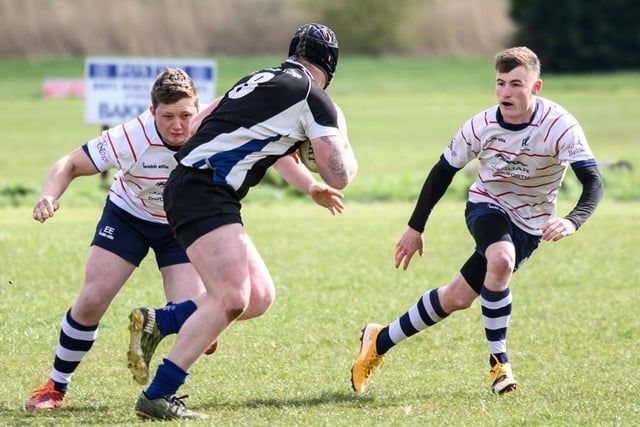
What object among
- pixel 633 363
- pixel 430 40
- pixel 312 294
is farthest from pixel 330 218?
pixel 430 40

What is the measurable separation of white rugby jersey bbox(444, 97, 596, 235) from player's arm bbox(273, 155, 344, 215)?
1.06m

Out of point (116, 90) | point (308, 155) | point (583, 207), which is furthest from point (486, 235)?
point (116, 90)

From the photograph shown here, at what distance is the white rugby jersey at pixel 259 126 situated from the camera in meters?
5.44

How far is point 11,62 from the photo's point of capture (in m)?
54.2

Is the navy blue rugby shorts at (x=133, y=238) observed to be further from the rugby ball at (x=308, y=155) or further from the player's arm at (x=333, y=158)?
the player's arm at (x=333, y=158)

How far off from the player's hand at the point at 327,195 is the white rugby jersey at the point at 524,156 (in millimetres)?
1199

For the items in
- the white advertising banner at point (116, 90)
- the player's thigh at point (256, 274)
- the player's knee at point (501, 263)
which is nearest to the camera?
the player's thigh at point (256, 274)

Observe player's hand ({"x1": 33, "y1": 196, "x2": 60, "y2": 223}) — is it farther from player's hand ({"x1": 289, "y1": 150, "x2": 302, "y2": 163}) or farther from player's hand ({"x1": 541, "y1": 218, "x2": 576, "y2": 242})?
player's hand ({"x1": 541, "y1": 218, "x2": 576, "y2": 242})

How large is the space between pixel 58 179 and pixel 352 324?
10.1 feet

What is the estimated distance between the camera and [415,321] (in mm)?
6609

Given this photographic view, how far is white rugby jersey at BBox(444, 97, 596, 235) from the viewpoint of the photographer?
6.27 m

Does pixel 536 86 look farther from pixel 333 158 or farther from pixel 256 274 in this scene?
pixel 256 274

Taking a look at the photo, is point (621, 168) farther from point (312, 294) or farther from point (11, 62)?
point (11, 62)

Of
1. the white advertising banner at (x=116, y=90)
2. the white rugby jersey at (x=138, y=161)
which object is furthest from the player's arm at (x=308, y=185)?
the white advertising banner at (x=116, y=90)
